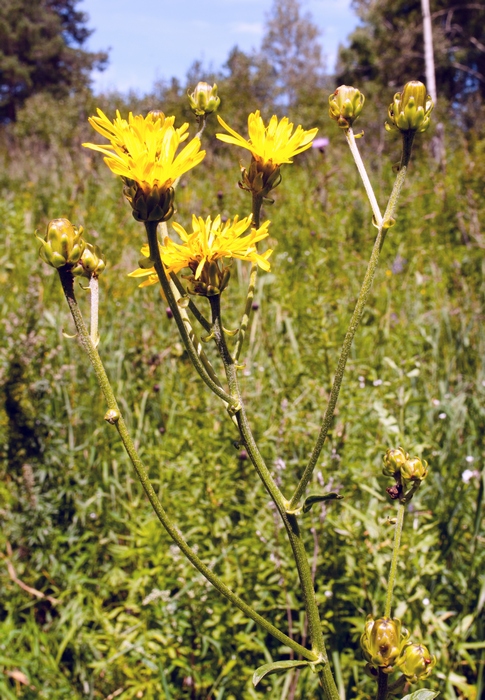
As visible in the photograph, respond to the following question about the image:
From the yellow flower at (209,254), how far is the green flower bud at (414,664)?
0.54 metres

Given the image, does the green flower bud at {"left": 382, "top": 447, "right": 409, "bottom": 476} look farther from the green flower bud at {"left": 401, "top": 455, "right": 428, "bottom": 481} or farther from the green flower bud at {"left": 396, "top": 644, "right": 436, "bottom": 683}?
the green flower bud at {"left": 396, "top": 644, "right": 436, "bottom": 683}

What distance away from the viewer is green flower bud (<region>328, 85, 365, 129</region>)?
0.86m

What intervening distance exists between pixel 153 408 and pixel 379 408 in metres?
0.95

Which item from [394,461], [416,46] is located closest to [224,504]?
[394,461]

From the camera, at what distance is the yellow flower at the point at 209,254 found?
2.46ft

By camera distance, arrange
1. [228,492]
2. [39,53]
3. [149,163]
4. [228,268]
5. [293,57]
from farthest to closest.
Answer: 1. [293,57]
2. [39,53]
3. [228,492]
4. [228,268]
5. [149,163]

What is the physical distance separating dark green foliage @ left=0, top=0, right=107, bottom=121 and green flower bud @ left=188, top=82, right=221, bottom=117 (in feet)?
82.8

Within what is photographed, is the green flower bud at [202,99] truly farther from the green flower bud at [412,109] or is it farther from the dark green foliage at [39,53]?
the dark green foliage at [39,53]

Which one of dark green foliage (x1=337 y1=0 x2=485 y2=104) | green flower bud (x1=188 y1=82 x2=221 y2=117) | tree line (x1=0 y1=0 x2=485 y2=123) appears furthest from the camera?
dark green foliage (x1=337 y1=0 x2=485 y2=104)

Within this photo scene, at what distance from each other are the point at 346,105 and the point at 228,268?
317 millimetres

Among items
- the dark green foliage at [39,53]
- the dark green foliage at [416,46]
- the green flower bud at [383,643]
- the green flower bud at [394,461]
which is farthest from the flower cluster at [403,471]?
the dark green foliage at [39,53]

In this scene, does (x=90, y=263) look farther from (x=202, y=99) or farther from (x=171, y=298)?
(x=202, y=99)

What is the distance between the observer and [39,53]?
2516cm

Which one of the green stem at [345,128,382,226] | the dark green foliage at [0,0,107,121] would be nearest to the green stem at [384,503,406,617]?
the green stem at [345,128,382,226]
